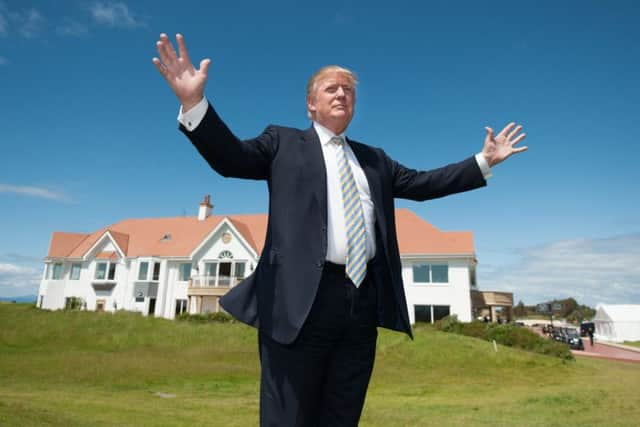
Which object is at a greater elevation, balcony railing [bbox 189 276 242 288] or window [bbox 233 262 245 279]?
window [bbox 233 262 245 279]

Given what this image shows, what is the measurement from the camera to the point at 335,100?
9.52 ft

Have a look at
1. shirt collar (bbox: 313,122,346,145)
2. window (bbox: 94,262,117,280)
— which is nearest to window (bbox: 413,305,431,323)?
window (bbox: 94,262,117,280)

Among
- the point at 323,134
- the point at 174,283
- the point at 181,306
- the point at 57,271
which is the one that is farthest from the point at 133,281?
the point at 323,134

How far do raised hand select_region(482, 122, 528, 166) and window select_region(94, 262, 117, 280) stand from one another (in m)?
39.7

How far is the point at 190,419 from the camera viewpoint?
6.81 m

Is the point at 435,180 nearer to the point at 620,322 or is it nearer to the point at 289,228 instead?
the point at 289,228

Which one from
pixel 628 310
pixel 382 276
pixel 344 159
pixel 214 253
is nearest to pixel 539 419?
pixel 382 276

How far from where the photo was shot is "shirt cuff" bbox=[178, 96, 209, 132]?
2197 millimetres

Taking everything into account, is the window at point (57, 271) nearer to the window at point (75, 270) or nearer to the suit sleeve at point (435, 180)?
the window at point (75, 270)

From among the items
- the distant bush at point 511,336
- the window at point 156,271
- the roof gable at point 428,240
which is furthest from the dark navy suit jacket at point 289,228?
the window at point 156,271

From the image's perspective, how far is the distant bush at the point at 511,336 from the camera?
65.9 feet

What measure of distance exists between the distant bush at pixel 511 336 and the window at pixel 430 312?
7.88ft

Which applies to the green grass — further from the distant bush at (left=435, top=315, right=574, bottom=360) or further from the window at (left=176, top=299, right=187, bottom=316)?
the window at (left=176, top=299, right=187, bottom=316)

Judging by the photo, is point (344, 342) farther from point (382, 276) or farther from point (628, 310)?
point (628, 310)
